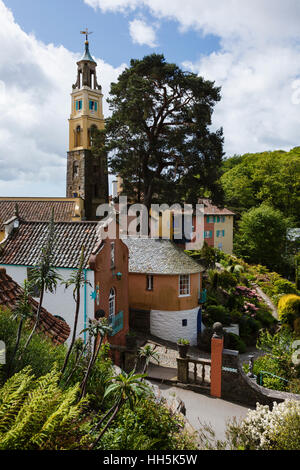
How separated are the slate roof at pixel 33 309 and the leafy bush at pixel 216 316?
52.4 feet

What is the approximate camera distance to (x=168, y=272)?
802 inches

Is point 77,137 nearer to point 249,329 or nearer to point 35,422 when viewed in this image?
point 249,329

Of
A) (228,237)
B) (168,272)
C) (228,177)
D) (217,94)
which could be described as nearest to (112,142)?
(217,94)

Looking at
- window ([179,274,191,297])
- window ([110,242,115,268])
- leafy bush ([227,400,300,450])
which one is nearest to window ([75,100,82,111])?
window ([179,274,191,297])

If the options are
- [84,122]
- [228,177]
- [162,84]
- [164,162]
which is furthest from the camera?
[228,177]

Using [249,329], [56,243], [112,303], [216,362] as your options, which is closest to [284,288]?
[249,329]

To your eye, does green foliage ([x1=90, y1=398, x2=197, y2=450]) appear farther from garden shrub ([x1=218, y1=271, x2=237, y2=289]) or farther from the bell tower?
the bell tower

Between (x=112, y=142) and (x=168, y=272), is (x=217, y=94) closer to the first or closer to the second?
(x=112, y=142)

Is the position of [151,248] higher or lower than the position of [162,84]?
lower

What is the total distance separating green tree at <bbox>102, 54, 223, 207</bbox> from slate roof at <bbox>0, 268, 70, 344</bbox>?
1698 centimetres

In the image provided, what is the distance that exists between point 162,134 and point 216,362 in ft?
65.6

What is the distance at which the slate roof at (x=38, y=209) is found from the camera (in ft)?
107

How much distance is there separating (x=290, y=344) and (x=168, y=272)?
30.2ft
